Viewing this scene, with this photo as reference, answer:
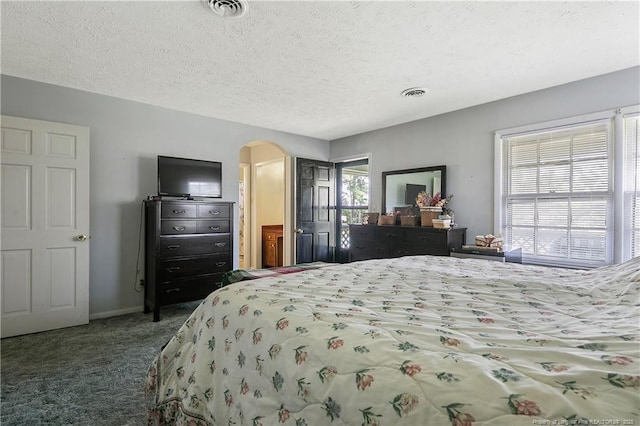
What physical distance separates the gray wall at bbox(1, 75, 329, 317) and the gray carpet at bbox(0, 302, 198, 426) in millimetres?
519

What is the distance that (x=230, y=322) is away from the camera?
134 cm

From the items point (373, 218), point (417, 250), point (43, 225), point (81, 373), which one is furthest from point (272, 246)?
point (81, 373)

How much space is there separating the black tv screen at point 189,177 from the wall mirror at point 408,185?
8.00 ft

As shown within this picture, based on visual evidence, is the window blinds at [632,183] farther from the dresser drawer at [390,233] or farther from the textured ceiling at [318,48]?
the dresser drawer at [390,233]

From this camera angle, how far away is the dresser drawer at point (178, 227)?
3.53 m

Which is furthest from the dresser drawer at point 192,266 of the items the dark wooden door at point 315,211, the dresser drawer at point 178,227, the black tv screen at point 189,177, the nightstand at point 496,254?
the nightstand at point 496,254

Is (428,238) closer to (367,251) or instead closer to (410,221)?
(410,221)

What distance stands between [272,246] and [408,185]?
10.2 feet

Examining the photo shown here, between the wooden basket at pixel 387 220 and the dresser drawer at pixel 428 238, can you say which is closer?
the dresser drawer at pixel 428 238

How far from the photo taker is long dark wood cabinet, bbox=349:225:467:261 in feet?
12.2

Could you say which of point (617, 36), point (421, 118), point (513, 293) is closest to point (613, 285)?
Result: point (513, 293)

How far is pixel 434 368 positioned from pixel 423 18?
218cm

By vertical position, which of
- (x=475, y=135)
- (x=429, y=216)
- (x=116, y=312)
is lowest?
(x=116, y=312)

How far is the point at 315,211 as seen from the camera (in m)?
5.45
